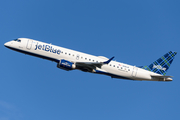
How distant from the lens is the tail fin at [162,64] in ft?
174

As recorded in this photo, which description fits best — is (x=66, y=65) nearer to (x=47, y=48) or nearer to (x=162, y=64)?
(x=47, y=48)

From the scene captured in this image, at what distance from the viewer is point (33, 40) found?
47.3 m

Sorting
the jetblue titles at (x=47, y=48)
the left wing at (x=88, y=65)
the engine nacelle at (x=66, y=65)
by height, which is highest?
the jetblue titles at (x=47, y=48)

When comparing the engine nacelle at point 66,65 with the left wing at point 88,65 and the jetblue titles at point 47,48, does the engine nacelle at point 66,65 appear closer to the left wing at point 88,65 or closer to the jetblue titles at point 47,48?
the left wing at point 88,65

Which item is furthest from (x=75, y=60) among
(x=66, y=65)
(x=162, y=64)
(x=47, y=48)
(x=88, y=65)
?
(x=162, y=64)

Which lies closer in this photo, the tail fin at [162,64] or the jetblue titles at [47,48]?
the jetblue titles at [47,48]

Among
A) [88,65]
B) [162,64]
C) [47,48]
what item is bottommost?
[88,65]

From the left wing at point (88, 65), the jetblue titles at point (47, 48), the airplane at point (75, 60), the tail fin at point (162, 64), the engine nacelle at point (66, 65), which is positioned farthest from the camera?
the tail fin at point (162, 64)

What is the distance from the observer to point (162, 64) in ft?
177

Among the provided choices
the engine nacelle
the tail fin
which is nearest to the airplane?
the engine nacelle

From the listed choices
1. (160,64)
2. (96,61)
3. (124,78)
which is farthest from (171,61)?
(96,61)

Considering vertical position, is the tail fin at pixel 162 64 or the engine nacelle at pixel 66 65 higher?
the tail fin at pixel 162 64

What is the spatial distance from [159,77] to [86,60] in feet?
54.3

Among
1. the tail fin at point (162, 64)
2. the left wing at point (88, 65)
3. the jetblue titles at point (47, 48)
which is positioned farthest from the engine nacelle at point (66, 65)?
the tail fin at point (162, 64)
